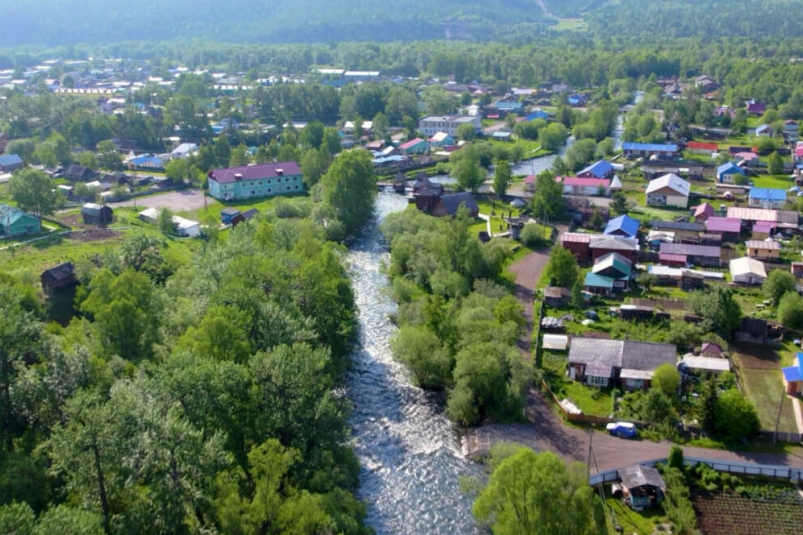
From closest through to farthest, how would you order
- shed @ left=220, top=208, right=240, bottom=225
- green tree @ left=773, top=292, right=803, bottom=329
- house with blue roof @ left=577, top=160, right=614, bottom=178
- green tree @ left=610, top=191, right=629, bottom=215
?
1. green tree @ left=773, top=292, right=803, bottom=329
2. shed @ left=220, top=208, right=240, bottom=225
3. green tree @ left=610, top=191, right=629, bottom=215
4. house with blue roof @ left=577, top=160, right=614, bottom=178

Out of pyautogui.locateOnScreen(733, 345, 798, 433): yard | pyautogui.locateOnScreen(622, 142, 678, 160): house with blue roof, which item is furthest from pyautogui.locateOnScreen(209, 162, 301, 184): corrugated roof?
pyautogui.locateOnScreen(733, 345, 798, 433): yard

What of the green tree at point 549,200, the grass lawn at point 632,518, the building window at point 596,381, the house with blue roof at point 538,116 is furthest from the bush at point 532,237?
the house with blue roof at point 538,116

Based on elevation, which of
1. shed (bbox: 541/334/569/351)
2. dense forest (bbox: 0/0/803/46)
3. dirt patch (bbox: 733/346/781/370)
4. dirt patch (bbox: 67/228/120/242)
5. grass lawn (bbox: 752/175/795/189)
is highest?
dense forest (bbox: 0/0/803/46)

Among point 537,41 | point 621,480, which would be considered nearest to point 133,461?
point 621,480

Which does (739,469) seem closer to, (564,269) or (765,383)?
(765,383)

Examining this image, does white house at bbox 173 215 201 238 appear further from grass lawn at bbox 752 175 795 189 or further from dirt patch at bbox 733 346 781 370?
grass lawn at bbox 752 175 795 189

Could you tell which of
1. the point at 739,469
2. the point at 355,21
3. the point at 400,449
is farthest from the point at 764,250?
the point at 355,21
